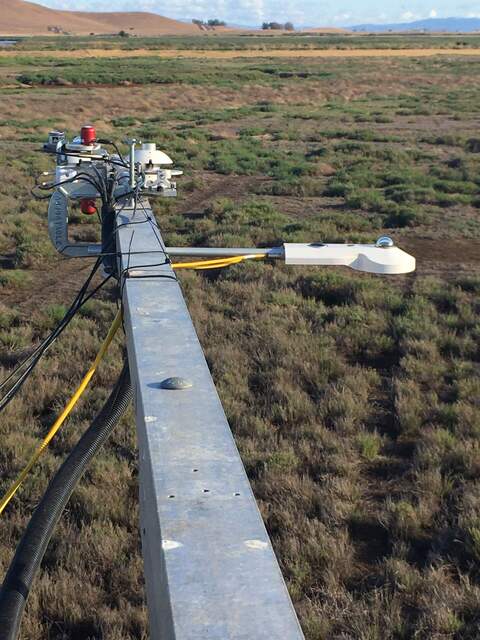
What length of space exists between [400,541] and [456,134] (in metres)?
26.5

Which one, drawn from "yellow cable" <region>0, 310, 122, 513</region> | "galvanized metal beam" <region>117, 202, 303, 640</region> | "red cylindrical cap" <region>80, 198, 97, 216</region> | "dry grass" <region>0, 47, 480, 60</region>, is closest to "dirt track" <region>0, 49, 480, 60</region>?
"dry grass" <region>0, 47, 480, 60</region>

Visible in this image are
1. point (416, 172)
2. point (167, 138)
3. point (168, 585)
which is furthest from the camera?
point (167, 138)

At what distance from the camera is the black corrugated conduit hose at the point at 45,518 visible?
349cm

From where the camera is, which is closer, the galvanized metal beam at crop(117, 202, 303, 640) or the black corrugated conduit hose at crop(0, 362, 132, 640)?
the galvanized metal beam at crop(117, 202, 303, 640)

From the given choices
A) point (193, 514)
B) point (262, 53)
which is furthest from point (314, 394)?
point (262, 53)

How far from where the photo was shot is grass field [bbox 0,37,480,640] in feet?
17.2

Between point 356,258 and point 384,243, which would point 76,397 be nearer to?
point 356,258

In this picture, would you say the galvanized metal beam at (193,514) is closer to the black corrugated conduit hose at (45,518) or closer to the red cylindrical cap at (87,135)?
the black corrugated conduit hose at (45,518)

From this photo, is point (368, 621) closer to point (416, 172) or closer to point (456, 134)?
point (416, 172)

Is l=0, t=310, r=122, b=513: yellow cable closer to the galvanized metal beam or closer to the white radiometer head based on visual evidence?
the white radiometer head

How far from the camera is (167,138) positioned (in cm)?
2977

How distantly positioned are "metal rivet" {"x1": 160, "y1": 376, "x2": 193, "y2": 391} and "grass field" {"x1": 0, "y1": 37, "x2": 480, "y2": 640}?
321 centimetres

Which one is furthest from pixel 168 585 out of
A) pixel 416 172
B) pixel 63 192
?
pixel 416 172

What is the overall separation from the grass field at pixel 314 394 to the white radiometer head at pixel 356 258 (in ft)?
7.84
